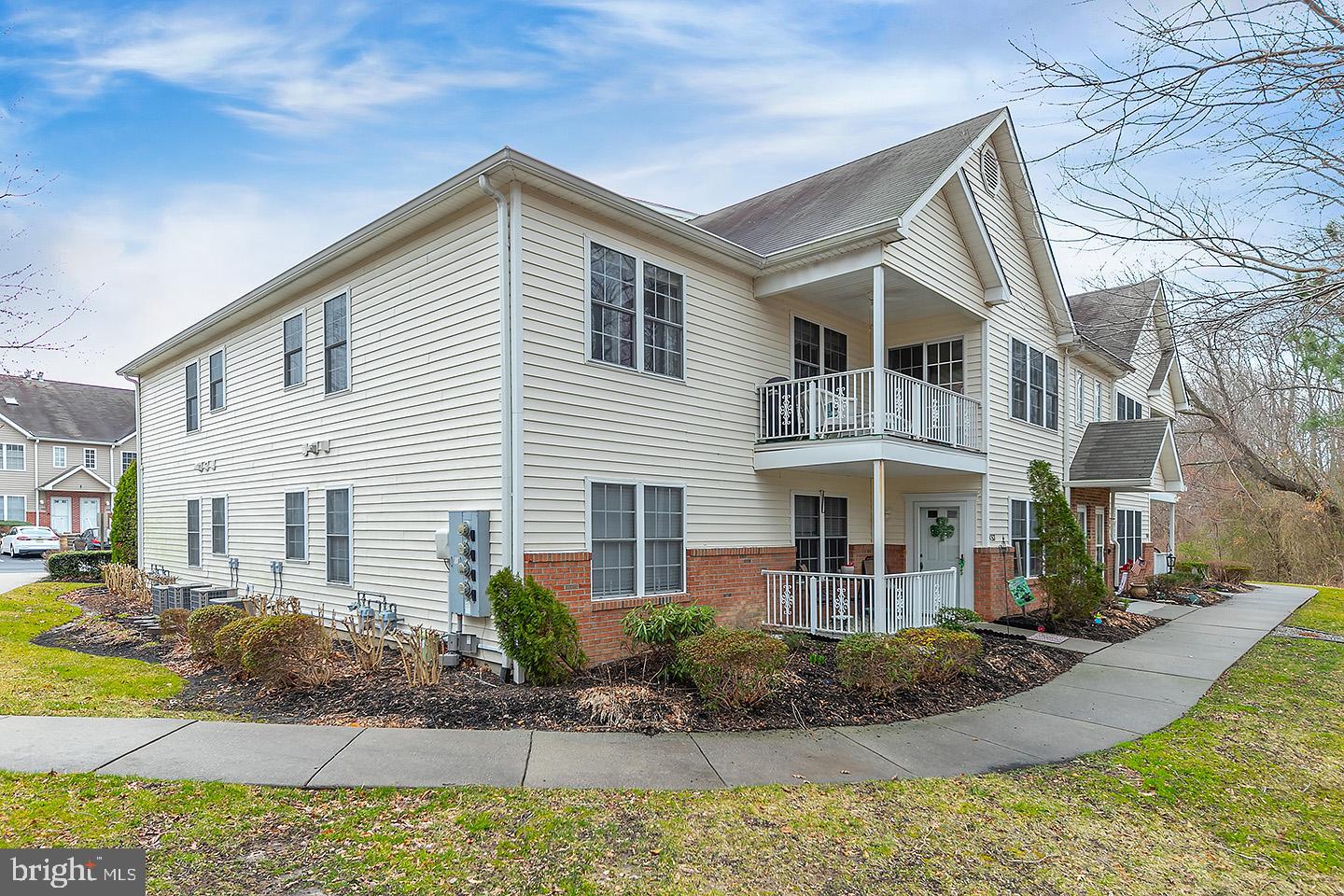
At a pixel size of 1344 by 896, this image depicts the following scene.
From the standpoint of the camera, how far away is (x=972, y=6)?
564 centimetres

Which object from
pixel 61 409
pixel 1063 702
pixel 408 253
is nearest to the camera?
pixel 1063 702

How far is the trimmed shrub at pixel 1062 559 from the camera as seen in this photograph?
13.2 m

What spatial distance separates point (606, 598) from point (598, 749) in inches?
121

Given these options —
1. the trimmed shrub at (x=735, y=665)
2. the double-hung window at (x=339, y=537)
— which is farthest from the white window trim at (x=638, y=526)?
the double-hung window at (x=339, y=537)

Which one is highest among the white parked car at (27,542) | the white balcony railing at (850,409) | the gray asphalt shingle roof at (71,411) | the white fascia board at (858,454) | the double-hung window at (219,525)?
the gray asphalt shingle roof at (71,411)

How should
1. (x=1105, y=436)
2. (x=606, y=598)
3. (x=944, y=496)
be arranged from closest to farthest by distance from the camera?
(x=606, y=598)
(x=944, y=496)
(x=1105, y=436)

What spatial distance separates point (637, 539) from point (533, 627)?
7.20ft

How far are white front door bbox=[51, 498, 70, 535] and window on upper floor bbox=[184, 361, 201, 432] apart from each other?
31.7 m

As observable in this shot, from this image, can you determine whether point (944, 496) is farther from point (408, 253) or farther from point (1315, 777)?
point (408, 253)

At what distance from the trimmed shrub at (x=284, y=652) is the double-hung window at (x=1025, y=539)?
40.7ft

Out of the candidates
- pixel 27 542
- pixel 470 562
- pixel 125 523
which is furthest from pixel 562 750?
pixel 27 542

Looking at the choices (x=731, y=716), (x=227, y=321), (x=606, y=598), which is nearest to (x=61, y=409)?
(x=227, y=321)

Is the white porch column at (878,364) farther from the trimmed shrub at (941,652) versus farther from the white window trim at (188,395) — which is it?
the white window trim at (188,395)

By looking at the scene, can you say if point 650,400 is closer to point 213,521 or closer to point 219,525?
point 219,525
